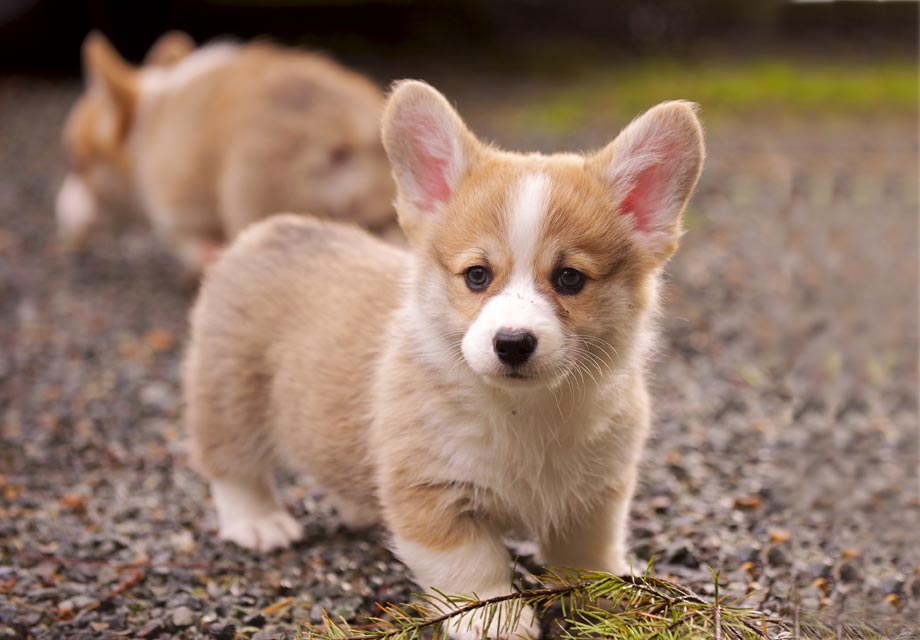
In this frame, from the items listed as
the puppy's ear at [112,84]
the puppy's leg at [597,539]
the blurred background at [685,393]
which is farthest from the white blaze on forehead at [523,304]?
the puppy's ear at [112,84]

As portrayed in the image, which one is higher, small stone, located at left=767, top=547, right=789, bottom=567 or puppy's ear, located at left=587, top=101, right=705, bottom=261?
puppy's ear, located at left=587, top=101, right=705, bottom=261

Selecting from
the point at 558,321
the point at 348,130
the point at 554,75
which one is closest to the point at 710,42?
the point at 554,75

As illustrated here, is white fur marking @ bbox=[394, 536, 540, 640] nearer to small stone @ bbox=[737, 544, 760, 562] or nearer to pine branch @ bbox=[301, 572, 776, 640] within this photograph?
pine branch @ bbox=[301, 572, 776, 640]

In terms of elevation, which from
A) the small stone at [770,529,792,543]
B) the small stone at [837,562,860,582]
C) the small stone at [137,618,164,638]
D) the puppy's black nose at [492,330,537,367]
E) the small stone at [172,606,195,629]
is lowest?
the small stone at [137,618,164,638]

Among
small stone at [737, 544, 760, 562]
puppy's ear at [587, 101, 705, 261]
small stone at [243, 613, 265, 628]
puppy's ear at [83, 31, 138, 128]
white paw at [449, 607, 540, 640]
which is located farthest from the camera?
puppy's ear at [83, 31, 138, 128]

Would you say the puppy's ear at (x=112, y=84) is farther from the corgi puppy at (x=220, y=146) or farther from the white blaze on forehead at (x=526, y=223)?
the white blaze on forehead at (x=526, y=223)

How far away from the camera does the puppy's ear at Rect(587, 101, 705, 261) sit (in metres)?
2.86

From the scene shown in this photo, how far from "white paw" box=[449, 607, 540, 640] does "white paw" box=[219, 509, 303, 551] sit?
3.18 ft

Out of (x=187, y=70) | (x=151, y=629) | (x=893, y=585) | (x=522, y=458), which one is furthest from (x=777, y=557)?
(x=187, y=70)

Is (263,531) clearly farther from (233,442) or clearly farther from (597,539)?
(597,539)

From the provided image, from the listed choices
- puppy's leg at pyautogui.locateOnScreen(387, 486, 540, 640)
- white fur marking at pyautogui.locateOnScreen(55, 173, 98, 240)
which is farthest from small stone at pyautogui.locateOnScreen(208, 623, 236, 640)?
white fur marking at pyautogui.locateOnScreen(55, 173, 98, 240)

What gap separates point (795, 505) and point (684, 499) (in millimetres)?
404

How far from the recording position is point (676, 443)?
4.36 metres

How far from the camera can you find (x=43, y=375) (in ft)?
17.2
